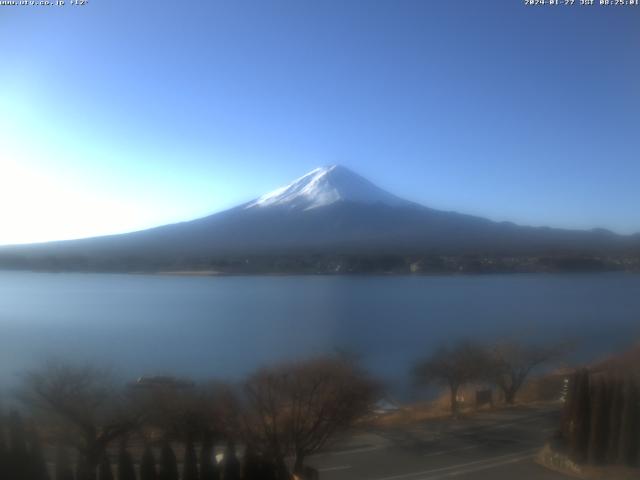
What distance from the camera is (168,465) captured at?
2980mm

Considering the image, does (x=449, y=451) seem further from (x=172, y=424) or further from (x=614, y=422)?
(x=172, y=424)

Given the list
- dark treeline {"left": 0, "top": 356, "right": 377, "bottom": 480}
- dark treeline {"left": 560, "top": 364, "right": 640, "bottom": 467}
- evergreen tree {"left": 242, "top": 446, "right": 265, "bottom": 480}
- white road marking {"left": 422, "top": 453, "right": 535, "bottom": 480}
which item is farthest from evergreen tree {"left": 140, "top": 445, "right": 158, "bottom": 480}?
dark treeline {"left": 560, "top": 364, "right": 640, "bottom": 467}

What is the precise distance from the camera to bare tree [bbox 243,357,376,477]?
3.16 meters

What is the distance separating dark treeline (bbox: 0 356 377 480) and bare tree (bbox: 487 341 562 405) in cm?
136

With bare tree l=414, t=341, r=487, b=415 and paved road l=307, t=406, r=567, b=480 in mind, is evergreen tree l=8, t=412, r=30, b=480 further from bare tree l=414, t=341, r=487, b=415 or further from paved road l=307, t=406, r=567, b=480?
bare tree l=414, t=341, r=487, b=415

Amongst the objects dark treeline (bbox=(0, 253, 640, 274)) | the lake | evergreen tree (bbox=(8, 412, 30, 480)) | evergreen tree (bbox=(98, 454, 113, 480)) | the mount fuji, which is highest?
the mount fuji

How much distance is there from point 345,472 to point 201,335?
4.91 feet

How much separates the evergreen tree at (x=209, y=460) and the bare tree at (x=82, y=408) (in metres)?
0.44

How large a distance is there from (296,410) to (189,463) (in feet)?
2.25

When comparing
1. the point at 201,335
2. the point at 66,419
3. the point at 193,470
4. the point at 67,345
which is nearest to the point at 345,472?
the point at 193,470

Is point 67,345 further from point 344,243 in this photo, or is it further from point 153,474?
point 344,243

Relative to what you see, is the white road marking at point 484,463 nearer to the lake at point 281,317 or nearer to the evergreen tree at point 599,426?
the evergreen tree at point 599,426

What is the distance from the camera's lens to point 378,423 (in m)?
3.54

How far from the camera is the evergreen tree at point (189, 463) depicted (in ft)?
9.84
